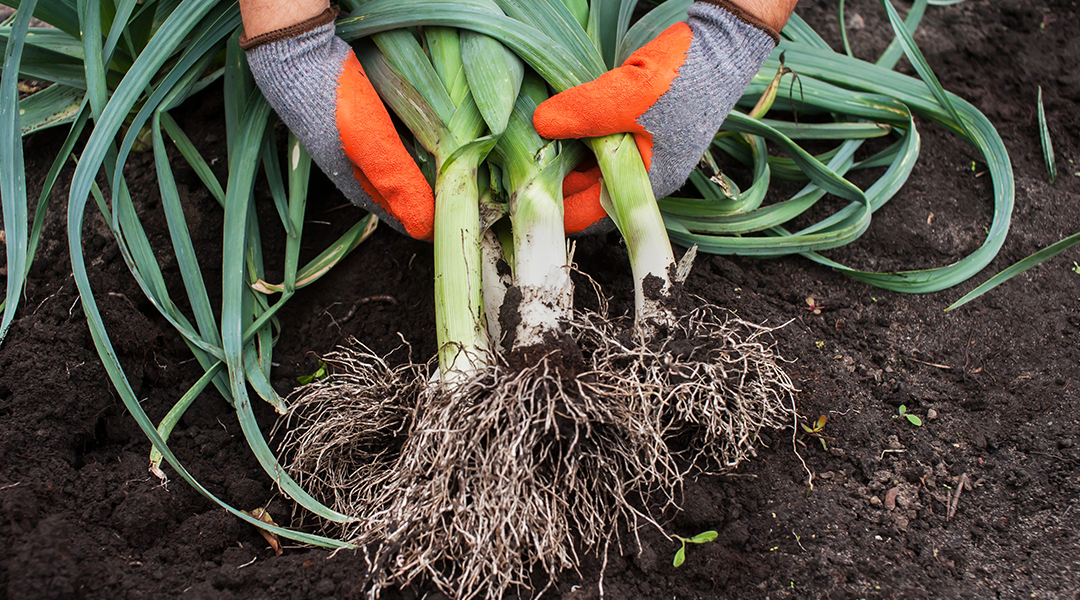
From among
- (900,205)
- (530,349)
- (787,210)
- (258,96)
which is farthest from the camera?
(900,205)

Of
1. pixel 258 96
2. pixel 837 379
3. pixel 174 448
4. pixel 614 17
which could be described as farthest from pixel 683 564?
pixel 258 96

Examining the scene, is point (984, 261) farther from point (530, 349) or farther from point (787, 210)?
point (530, 349)

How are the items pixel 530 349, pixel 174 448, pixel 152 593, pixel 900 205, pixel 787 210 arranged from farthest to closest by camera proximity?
1. pixel 900 205
2. pixel 787 210
3. pixel 174 448
4. pixel 530 349
5. pixel 152 593

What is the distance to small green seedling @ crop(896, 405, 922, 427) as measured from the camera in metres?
1.19

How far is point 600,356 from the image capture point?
1.10 m

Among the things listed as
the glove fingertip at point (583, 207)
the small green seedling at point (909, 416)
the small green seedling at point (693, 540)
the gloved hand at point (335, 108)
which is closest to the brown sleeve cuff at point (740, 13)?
the glove fingertip at point (583, 207)

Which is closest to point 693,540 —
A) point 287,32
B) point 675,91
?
point 675,91

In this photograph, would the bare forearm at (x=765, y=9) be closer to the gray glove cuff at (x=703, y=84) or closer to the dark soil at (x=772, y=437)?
the gray glove cuff at (x=703, y=84)

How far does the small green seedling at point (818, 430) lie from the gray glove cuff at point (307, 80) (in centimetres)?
97

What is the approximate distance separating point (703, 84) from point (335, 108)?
0.67m

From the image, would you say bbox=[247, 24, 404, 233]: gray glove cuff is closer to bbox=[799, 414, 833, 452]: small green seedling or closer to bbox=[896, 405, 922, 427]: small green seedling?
bbox=[799, 414, 833, 452]: small green seedling

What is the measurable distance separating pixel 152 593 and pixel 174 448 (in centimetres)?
31

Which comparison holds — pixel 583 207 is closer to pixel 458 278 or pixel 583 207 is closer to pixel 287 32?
pixel 458 278

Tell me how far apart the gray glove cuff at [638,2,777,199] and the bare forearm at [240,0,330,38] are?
2.04ft
